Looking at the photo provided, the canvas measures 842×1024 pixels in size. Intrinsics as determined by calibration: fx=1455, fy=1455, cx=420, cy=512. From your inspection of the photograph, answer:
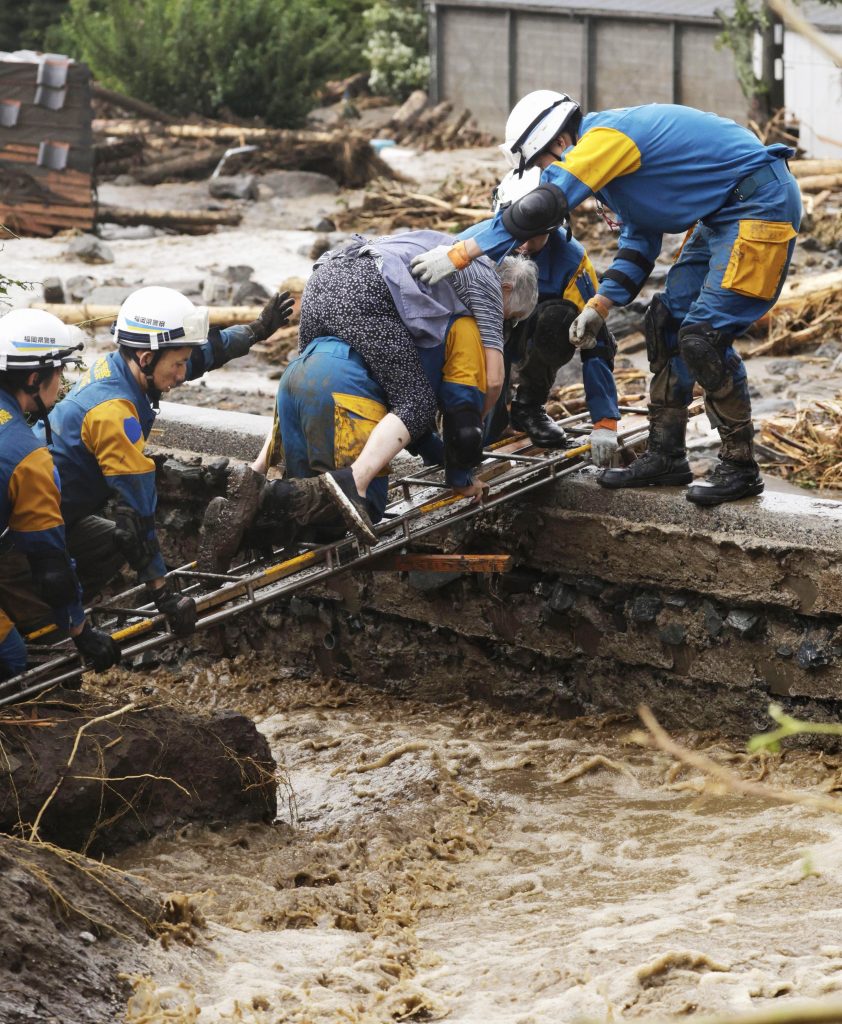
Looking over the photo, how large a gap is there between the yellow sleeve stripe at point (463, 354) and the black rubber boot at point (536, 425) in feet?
3.37

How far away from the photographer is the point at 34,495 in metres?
5.00

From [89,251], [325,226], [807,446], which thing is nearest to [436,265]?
[807,446]

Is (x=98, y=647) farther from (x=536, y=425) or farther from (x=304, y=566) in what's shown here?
(x=536, y=425)

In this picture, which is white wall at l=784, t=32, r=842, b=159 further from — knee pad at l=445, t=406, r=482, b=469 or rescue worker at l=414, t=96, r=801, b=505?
knee pad at l=445, t=406, r=482, b=469

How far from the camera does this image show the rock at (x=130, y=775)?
4898 mm

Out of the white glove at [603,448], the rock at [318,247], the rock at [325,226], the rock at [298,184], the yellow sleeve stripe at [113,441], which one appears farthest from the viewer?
the rock at [298,184]

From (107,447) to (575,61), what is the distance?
17650 millimetres

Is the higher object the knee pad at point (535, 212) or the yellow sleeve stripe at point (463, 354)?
the knee pad at point (535, 212)

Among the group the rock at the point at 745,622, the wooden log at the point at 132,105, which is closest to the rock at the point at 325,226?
the wooden log at the point at 132,105

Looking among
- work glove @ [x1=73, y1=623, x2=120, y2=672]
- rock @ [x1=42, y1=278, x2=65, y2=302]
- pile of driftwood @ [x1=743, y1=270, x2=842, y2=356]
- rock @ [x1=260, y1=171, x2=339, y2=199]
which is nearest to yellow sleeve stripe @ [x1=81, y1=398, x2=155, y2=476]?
work glove @ [x1=73, y1=623, x2=120, y2=672]

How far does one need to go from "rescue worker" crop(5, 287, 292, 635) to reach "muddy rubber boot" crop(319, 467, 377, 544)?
2.22 ft

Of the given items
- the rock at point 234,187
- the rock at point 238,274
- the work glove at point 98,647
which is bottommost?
the work glove at point 98,647

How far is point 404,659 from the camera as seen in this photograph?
739cm

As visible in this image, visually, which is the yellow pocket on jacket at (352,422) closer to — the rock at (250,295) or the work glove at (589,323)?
the work glove at (589,323)
